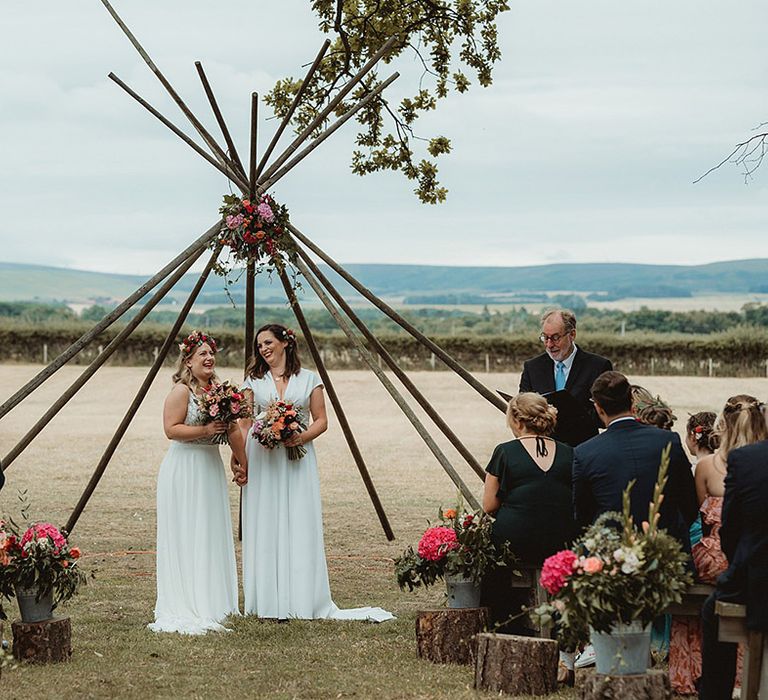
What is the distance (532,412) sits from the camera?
7238 millimetres

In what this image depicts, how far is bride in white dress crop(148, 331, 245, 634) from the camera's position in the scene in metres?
8.77

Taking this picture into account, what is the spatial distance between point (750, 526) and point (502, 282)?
19051 centimetres

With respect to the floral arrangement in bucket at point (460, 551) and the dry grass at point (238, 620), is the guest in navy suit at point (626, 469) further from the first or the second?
the dry grass at point (238, 620)

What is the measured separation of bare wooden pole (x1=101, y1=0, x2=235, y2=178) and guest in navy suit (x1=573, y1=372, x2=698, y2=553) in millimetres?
5011

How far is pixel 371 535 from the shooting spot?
551 inches

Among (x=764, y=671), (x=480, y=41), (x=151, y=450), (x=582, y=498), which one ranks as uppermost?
(x=480, y=41)

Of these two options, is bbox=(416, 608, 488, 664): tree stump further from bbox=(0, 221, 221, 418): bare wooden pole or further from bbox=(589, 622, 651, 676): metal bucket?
bbox=(0, 221, 221, 418): bare wooden pole

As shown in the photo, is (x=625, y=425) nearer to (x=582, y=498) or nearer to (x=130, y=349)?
(x=582, y=498)

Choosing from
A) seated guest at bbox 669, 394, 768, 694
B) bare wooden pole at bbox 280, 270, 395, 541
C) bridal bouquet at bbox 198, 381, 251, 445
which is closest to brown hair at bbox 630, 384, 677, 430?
seated guest at bbox 669, 394, 768, 694

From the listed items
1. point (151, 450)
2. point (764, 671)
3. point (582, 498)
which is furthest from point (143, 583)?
point (151, 450)

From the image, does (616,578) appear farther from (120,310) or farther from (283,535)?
(120,310)

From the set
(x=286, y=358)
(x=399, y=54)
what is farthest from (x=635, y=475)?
(x=399, y=54)

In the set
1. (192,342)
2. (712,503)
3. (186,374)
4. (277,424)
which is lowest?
(712,503)

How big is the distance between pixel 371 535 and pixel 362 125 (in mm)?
4658
